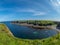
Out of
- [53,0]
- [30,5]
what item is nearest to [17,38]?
[30,5]

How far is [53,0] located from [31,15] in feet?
1.46

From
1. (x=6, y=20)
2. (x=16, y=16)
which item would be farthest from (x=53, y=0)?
(x=6, y=20)

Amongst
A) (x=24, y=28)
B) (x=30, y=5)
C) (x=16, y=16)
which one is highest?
(x=30, y=5)

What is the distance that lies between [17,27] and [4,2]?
448 millimetres

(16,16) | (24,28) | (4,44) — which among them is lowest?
(4,44)

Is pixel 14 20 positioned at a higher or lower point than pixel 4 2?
lower

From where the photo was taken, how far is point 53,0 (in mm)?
2463

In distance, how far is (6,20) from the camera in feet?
7.82

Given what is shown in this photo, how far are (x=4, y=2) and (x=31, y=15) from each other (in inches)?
18.8

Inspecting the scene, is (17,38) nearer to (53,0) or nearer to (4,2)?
(4,2)

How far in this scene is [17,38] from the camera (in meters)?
2.37

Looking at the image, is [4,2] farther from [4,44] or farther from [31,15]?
[4,44]

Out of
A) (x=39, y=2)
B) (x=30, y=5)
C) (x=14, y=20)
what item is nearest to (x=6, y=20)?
(x=14, y=20)

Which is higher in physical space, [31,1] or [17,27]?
[31,1]
